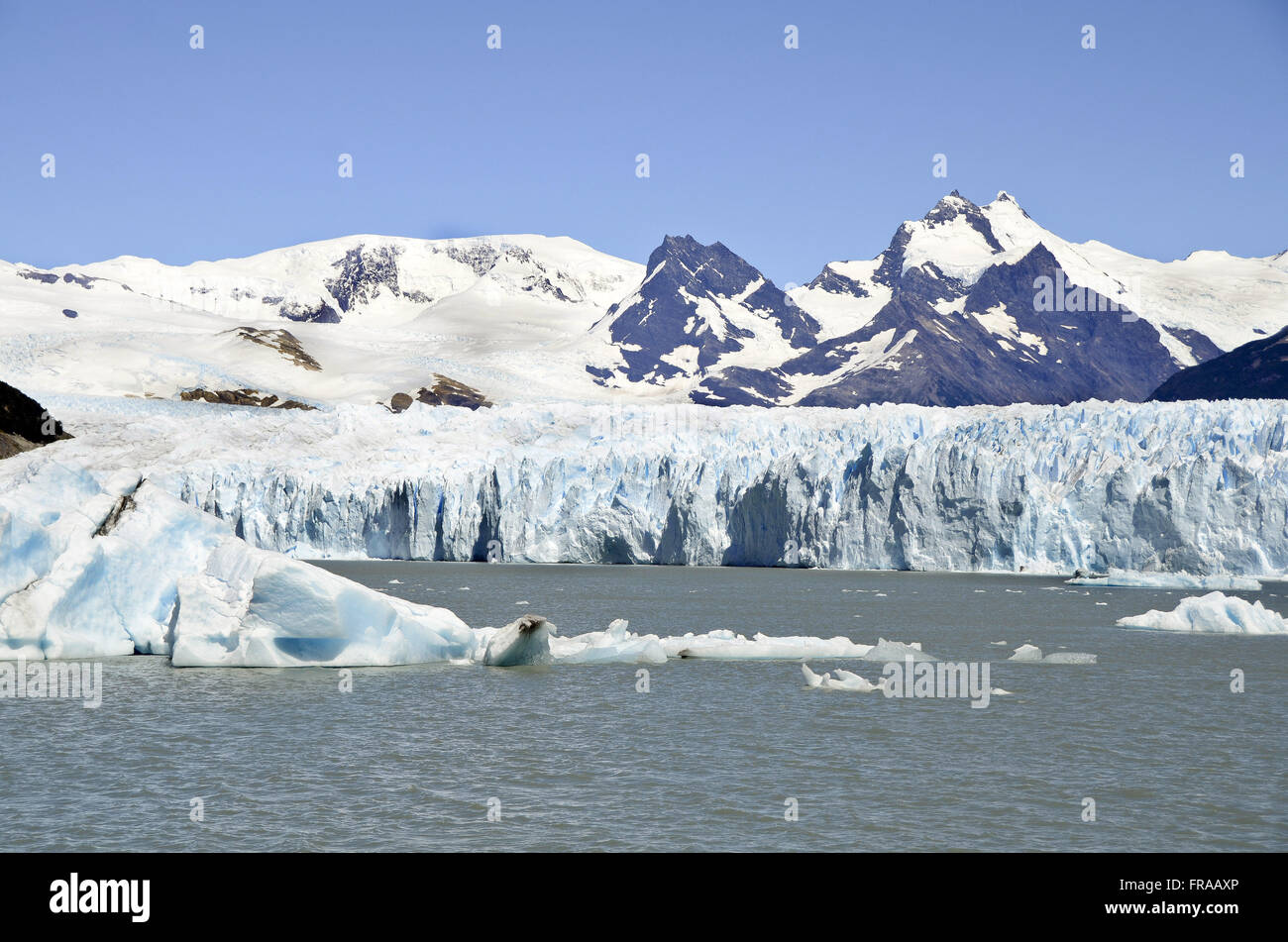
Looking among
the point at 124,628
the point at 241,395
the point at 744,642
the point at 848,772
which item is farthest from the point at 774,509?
the point at 241,395

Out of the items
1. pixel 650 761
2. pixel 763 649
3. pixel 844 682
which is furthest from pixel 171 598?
pixel 844 682

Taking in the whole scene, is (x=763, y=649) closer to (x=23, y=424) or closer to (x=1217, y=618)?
(x=1217, y=618)

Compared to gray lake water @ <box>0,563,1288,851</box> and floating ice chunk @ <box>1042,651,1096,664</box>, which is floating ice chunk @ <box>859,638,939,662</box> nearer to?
gray lake water @ <box>0,563,1288,851</box>

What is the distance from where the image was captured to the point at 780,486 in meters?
52.4

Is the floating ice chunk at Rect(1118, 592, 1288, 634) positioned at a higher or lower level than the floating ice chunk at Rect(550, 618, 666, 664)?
lower

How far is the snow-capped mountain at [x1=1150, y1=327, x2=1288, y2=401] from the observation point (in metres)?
122

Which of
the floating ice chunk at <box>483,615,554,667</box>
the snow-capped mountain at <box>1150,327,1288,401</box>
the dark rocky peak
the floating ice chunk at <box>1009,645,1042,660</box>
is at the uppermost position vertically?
the snow-capped mountain at <box>1150,327,1288,401</box>

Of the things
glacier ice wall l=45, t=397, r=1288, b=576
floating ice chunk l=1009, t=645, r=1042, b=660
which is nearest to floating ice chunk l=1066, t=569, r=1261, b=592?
glacier ice wall l=45, t=397, r=1288, b=576

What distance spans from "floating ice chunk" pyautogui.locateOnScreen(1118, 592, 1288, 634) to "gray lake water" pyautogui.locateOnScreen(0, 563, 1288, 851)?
457 cm

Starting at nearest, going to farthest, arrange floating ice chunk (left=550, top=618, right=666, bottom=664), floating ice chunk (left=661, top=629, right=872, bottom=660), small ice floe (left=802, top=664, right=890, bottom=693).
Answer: small ice floe (left=802, top=664, right=890, bottom=693), floating ice chunk (left=550, top=618, right=666, bottom=664), floating ice chunk (left=661, top=629, right=872, bottom=660)

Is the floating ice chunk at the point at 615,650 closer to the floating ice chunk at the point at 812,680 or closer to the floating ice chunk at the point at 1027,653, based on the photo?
the floating ice chunk at the point at 812,680

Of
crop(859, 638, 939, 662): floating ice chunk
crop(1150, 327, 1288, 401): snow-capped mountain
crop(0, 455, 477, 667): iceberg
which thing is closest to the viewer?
crop(0, 455, 477, 667): iceberg

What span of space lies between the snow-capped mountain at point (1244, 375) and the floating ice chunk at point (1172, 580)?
86189mm
